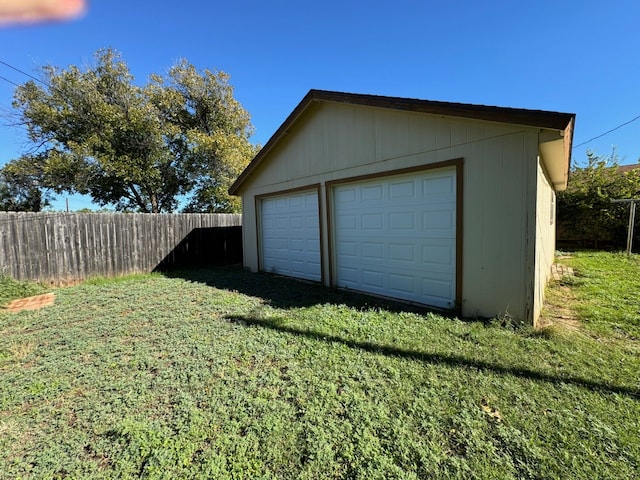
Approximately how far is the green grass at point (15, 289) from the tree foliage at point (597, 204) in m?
18.2

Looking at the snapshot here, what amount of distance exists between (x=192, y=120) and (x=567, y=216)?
18.6 m

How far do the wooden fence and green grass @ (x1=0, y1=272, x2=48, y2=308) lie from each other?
0.93 ft

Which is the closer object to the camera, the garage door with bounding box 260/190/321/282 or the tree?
the garage door with bounding box 260/190/321/282

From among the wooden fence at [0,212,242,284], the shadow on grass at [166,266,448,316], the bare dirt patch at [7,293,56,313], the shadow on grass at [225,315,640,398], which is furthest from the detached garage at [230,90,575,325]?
the bare dirt patch at [7,293,56,313]

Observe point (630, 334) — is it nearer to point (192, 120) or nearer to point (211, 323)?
point (211, 323)

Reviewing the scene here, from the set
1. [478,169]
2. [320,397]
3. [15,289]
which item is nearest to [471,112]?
[478,169]

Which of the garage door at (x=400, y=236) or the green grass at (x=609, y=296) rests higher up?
the garage door at (x=400, y=236)

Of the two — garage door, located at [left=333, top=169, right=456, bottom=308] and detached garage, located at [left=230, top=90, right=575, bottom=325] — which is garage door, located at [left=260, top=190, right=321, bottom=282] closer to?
detached garage, located at [left=230, top=90, right=575, bottom=325]

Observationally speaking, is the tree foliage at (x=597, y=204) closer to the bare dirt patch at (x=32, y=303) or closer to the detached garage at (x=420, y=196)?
the detached garage at (x=420, y=196)

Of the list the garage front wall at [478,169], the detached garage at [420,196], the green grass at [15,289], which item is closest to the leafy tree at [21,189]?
the green grass at [15,289]

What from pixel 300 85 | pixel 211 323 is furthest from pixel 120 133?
pixel 211 323

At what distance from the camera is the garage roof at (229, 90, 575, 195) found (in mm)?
3346

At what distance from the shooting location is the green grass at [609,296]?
381 centimetres

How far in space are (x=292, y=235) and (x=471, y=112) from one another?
15.9ft
